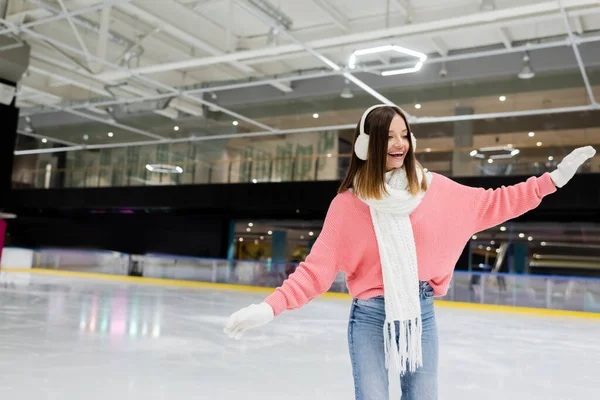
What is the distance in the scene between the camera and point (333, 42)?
10.4 meters

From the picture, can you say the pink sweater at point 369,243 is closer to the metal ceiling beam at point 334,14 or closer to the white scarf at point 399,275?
the white scarf at point 399,275

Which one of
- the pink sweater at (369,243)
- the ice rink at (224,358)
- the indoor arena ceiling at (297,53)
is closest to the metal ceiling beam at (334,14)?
the indoor arena ceiling at (297,53)

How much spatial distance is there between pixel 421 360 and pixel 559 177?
67cm

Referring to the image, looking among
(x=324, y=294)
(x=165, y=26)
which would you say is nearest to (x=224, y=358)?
(x=165, y=26)

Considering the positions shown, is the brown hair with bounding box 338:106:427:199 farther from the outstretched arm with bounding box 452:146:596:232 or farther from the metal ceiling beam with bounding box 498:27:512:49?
the metal ceiling beam with bounding box 498:27:512:49

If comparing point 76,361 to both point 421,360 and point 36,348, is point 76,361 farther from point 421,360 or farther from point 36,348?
point 421,360

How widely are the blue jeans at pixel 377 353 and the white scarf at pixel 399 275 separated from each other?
33mm

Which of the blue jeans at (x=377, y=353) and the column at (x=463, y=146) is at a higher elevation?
the column at (x=463, y=146)

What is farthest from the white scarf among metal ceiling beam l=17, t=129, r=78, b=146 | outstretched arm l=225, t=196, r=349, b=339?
metal ceiling beam l=17, t=129, r=78, b=146

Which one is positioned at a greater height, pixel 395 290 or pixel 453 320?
pixel 395 290

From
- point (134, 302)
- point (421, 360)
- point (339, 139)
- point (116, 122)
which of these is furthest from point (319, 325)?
point (116, 122)

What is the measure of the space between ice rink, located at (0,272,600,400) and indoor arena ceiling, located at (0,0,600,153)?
15.9 ft

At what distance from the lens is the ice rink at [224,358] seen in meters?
3.65

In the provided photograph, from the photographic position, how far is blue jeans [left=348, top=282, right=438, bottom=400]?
1.50 m
